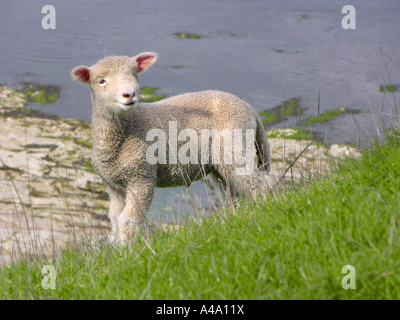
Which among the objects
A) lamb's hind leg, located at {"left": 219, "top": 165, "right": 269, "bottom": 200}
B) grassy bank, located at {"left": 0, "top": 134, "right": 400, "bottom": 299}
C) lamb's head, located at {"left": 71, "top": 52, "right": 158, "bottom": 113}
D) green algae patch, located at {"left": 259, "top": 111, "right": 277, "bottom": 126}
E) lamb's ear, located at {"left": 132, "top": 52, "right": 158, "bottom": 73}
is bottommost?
grassy bank, located at {"left": 0, "top": 134, "right": 400, "bottom": 299}

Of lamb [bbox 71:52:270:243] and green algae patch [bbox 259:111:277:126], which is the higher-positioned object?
green algae patch [bbox 259:111:277:126]

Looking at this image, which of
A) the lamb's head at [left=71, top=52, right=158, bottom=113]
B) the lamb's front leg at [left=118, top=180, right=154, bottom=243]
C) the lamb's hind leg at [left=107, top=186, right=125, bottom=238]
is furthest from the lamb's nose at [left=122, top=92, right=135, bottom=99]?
the lamb's hind leg at [left=107, top=186, right=125, bottom=238]

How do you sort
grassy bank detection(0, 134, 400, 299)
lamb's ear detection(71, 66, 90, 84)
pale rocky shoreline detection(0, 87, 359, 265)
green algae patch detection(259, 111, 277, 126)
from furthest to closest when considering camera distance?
green algae patch detection(259, 111, 277, 126) < pale rocky shoreline detection(0, 87, 359, 265) < lamb's ear detection(71, 66, 90, 84) < grassy bank detection(0, 134, 400, 299)

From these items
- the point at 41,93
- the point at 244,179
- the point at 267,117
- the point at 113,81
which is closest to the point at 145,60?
the point at 113,81

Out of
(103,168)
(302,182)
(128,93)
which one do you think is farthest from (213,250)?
(103,168)

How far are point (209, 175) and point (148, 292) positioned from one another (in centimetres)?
380

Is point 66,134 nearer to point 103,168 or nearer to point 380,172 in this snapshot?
point 103,168

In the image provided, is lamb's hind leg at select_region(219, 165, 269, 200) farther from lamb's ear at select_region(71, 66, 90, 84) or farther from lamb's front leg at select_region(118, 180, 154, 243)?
lamb's ear at select_region(71, 66, 90, 84)

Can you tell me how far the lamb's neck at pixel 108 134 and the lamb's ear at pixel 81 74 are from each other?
0.36 metres

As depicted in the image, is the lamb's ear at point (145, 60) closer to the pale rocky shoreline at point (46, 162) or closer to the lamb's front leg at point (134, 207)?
the lamb's front leg at point (134, 207)

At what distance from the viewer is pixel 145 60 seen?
6.24 metres

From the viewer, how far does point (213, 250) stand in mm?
3709

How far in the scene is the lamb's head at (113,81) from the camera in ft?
18.2

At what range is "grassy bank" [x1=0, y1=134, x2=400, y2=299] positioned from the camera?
3.07 meters
